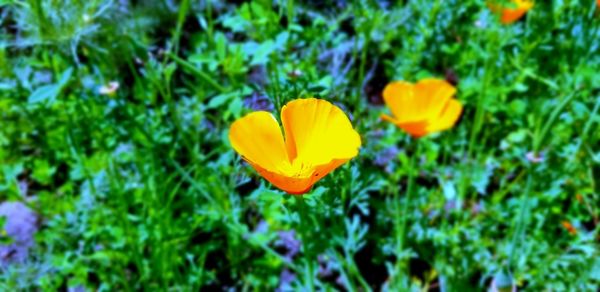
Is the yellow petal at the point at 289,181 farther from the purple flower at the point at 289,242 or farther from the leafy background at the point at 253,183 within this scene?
the purple flower at the point at 289,242

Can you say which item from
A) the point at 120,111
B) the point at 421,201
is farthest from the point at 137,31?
the point at 421,201

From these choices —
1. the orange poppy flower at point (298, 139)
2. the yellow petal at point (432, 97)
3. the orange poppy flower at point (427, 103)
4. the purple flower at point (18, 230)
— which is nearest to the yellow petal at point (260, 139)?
the orange poppy flower at point (298, 139)

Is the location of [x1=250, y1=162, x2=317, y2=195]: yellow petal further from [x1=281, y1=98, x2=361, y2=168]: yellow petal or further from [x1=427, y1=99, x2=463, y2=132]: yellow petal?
[x1=427, y1=99, x2=463, y2=132]: yellow petal

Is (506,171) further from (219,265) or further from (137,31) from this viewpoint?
(137,31)

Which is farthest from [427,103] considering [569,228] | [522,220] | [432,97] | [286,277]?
[286,277]

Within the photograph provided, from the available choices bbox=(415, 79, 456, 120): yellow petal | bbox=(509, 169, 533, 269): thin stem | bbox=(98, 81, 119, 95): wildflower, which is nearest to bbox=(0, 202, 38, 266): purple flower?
bbox=(98, 81, 119, 95): wildflower

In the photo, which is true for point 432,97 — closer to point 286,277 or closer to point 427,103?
point 427,103
